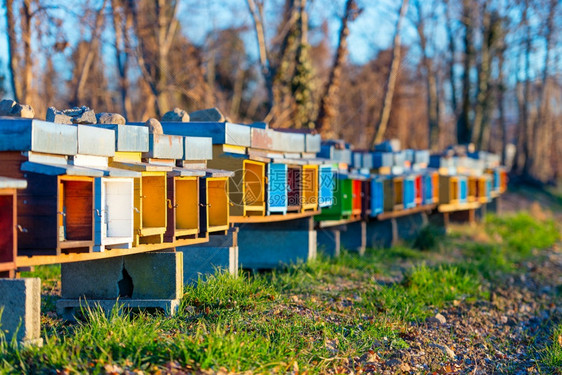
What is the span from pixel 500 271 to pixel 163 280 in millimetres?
8973

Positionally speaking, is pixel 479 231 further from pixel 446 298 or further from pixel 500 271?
pixel 446 298

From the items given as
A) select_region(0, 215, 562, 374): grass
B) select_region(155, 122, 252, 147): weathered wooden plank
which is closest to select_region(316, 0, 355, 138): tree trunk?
select_region(0, 215, 562, 374): grass

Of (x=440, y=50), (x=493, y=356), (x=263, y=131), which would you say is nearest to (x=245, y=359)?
(x=493, y=356)

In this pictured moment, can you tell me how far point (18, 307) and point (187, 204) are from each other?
2935 mm

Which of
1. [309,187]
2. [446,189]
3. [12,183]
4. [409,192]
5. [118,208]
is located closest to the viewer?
[12,183]

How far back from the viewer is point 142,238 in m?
8.83

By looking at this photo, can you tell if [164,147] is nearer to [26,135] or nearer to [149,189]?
[149,189]

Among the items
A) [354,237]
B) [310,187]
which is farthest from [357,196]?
[310,187]

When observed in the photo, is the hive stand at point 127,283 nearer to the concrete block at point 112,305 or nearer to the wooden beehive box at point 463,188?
the concrete block at point 112,305

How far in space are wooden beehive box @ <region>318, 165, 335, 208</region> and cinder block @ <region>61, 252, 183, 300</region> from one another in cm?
409

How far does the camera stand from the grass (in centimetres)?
707

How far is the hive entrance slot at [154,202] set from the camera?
8.83 m

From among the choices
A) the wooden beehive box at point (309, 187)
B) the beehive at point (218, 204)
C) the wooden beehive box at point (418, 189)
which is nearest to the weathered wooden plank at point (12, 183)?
the beehive at point (218, 204)

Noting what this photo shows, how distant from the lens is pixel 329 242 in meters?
14.9
